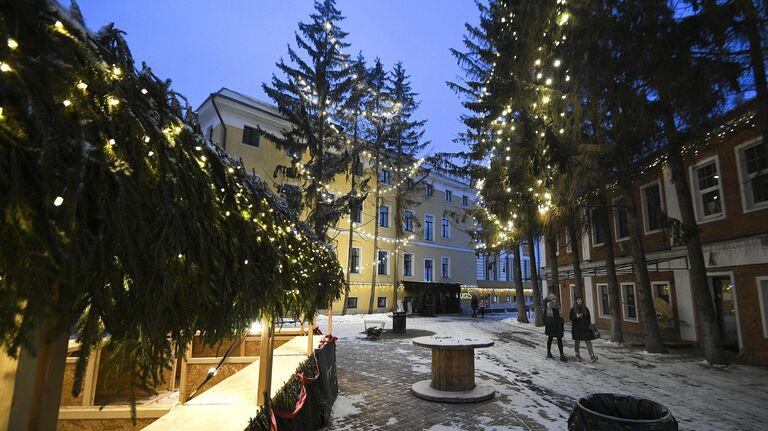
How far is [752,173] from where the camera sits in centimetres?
1151

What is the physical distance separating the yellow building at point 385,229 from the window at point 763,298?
48.0 ft

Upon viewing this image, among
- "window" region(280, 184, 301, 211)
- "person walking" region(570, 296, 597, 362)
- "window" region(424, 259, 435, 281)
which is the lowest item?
"person walking" region(570, 296, 597, 362)

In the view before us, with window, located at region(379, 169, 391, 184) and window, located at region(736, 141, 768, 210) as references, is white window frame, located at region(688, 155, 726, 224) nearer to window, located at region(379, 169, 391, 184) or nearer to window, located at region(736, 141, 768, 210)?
window, located at region(736, 141, 768, 210)

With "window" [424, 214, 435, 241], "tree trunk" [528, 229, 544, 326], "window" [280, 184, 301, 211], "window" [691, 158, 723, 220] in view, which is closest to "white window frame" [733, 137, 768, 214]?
"window" [691, 158, 723, 220]

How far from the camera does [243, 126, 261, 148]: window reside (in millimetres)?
24438

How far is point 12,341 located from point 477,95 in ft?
76.2

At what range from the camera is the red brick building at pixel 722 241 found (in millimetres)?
11109

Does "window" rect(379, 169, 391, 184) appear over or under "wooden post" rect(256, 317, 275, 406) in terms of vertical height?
over

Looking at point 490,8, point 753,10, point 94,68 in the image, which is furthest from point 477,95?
point 94,68

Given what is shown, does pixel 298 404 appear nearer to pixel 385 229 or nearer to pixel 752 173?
pixel 752 173

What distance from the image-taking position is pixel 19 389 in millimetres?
1499

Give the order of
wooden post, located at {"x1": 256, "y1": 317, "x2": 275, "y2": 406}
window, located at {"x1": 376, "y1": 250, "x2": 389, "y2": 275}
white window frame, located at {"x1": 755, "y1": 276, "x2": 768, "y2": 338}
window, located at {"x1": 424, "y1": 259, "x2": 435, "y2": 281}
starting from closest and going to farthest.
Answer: wooden post, located at {"x1": 256, "y1": 317, "x2": 275, "y2": 406} → white window frame, located at {"x1": 755, "y1": 276, "x2": 768, "y2": 338} → window, located at {"x1": 376, "y1": 250, "x2": 389, "y2": 275} → window, located at {"x1": 424, "y1": 259, "x2": 435, "y2": 281}

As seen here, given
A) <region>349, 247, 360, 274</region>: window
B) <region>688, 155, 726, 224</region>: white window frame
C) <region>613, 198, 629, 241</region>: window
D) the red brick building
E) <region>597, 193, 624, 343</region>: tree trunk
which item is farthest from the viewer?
<region>349, 247, 360, 274</region>: window

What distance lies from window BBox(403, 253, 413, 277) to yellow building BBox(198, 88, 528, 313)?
0.03 metres
